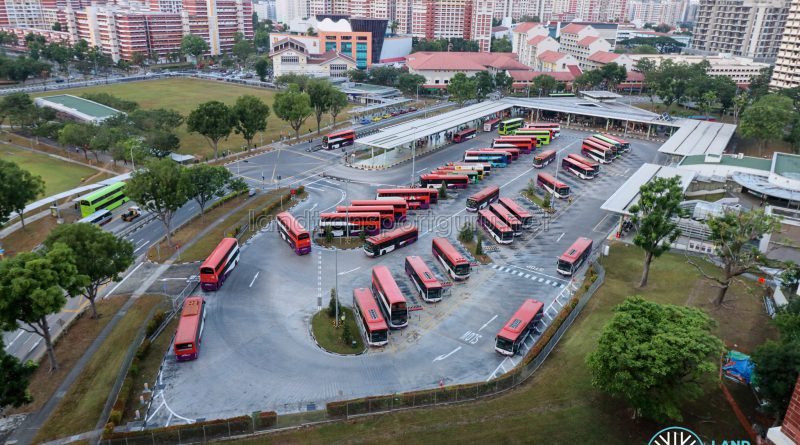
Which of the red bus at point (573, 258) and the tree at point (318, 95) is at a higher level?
the tree at point (318, 95)

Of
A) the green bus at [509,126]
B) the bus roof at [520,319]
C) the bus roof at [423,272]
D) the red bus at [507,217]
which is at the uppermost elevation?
the green bus at [509,126]

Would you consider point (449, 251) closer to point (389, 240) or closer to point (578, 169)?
point (389, 240)

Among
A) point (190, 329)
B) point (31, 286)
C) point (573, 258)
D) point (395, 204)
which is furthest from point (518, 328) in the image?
point (31, 286)

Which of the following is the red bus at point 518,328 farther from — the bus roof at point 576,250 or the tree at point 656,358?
the bus roof at point 576,250

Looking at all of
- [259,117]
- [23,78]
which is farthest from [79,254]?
[23,78]

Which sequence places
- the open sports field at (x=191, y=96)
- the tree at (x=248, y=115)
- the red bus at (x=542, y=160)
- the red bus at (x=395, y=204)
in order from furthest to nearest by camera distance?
1. the open sports field at (x=191, y=96)
2. the tree at (x=248, y=115)
3. the red bus at (x=542, y=160)
4. the red bus at (x=395, y=204)

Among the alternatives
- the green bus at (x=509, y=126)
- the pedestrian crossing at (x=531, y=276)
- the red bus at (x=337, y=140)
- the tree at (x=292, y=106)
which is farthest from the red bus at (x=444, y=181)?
the green bus at (x=509, y=126)

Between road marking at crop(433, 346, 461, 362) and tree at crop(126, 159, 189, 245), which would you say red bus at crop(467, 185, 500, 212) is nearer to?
road marking at crop(433, 346, 461, 362)
